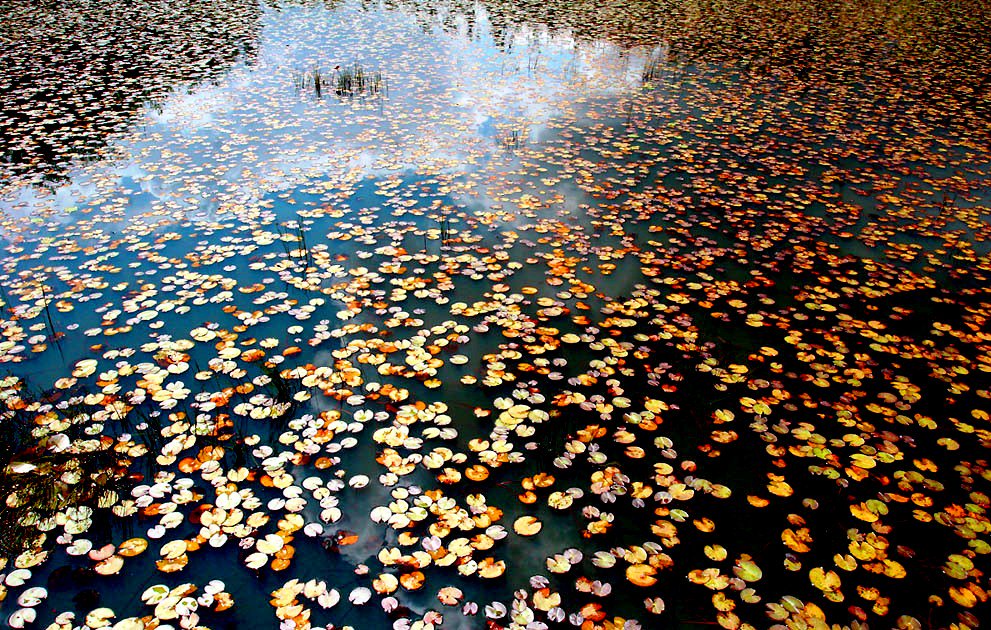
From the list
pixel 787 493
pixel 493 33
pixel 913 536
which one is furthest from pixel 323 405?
pixel 493 33

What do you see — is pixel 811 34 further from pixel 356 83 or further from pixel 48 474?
pixel 48 474

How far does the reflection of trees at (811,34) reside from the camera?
1227 cm

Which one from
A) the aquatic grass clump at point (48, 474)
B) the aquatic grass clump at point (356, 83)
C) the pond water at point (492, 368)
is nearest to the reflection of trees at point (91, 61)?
the pond water at point (492, 368)

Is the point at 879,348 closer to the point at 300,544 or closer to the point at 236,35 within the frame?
the point at 300,544

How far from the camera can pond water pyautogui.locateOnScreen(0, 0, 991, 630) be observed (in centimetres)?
289

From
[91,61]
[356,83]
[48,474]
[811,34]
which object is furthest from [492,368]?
[811,34]

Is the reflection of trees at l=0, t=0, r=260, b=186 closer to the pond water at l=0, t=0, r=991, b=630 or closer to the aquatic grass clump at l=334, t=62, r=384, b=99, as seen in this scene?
the pond water at l=0, t=0, r=991, b=630

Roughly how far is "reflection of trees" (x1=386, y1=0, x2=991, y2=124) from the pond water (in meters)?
2.86

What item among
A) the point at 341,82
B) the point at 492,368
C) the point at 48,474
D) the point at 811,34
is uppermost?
the point at 811,34

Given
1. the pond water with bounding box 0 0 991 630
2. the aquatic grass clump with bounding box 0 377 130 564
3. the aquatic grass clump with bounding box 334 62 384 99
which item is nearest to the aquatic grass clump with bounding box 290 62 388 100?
the aquatic grass clump with bounding box 334 62 384 99

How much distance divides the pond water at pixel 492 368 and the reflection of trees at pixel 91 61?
0.16 m

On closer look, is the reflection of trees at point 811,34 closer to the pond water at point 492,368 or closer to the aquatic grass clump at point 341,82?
the pond water at point 492,368

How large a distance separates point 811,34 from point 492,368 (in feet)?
59.6

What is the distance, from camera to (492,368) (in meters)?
4.27
